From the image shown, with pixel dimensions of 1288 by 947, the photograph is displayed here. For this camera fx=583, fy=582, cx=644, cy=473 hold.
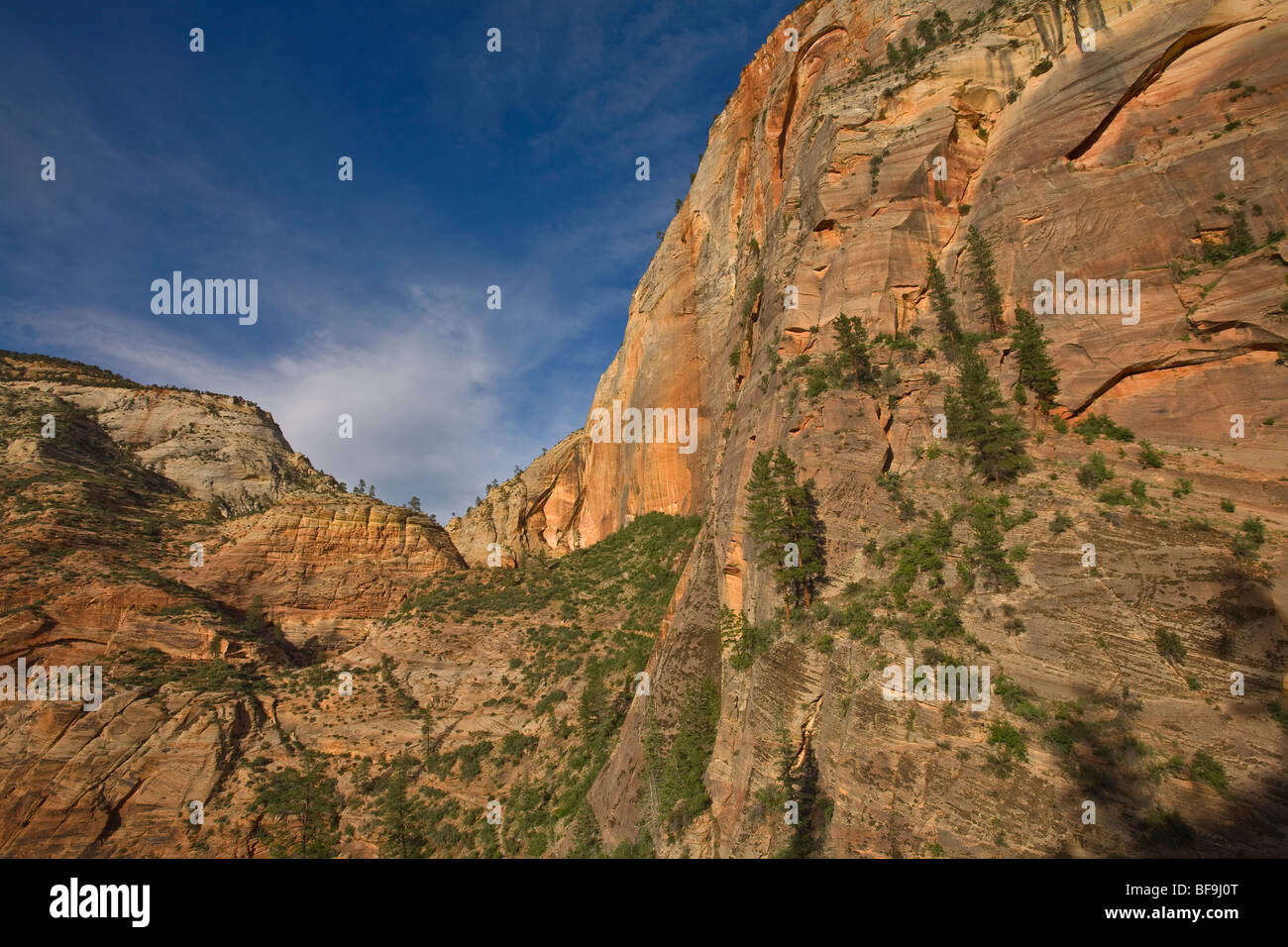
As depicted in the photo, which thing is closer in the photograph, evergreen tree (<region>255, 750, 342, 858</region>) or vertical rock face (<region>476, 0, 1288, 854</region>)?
vertical rock face (<region>476, 0, 1288, 854</region>)

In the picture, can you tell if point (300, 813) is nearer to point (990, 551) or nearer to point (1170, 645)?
point (990, 551)

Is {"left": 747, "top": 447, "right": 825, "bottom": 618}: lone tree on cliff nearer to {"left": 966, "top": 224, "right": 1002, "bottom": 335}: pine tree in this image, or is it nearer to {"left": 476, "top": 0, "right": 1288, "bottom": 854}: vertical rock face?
{"left": 476, "top": 0, "right": 1288, "bottom": 854}: vertical rock face

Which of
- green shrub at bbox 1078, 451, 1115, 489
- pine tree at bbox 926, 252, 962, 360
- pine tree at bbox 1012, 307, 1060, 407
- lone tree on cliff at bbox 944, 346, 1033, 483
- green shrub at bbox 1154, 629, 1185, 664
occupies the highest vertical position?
pine tree at bbox 926, 252, 962, 360

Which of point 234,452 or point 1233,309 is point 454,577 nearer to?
point 234,452

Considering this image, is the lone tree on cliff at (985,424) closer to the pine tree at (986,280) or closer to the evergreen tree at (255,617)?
the pine tree at (986,280)

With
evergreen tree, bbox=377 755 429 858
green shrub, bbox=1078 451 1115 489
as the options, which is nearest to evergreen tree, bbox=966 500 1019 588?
green shrub, bbox=1078 451 1115 489

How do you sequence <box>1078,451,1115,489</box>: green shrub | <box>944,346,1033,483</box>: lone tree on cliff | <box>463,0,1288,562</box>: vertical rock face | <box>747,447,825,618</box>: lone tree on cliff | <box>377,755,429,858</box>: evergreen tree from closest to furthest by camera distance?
<box>1078,451,1115,489</box>: green shrub → <box>463,0,1288,562</box>: vertical rock face → <box>944,346,1033,483</box>: lone tree on cliff → <box>747,447,825,618</box>: lone tree on cliff → <box>377,755,429,858</box>: evergreen tree

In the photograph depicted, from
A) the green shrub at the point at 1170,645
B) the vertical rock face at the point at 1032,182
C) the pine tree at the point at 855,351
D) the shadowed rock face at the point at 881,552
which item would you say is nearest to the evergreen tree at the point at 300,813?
the shadowed rock face at the point at 881,552
